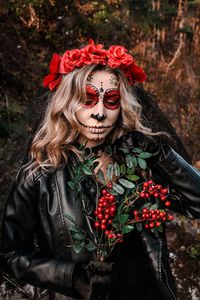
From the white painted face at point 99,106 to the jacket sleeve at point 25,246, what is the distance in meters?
0.46

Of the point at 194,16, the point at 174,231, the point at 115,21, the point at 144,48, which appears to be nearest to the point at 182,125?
the point at 174,231

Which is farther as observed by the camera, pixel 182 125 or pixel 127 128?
pixel 182 125

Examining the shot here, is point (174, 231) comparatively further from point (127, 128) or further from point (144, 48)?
point (144, 48)

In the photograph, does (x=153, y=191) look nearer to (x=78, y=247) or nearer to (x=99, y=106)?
(x=78, y=247)

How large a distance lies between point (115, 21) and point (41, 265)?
248 inches

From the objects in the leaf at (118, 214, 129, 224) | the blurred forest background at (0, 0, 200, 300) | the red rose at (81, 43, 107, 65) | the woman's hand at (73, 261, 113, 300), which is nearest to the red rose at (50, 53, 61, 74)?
the red rose at (81, 43, 107, 65)

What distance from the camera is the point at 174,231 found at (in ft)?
11.9

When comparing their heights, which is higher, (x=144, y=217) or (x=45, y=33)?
(x=45, y=33)

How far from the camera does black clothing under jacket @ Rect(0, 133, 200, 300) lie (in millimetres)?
1434

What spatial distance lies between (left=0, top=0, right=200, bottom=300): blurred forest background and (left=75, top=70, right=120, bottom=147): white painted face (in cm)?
244

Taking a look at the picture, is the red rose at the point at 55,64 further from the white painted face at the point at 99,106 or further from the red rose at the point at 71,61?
the white painted face at the point at 99,106

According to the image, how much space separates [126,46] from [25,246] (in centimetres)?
509

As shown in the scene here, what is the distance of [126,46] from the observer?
565cm

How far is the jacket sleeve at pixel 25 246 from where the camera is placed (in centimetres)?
136
